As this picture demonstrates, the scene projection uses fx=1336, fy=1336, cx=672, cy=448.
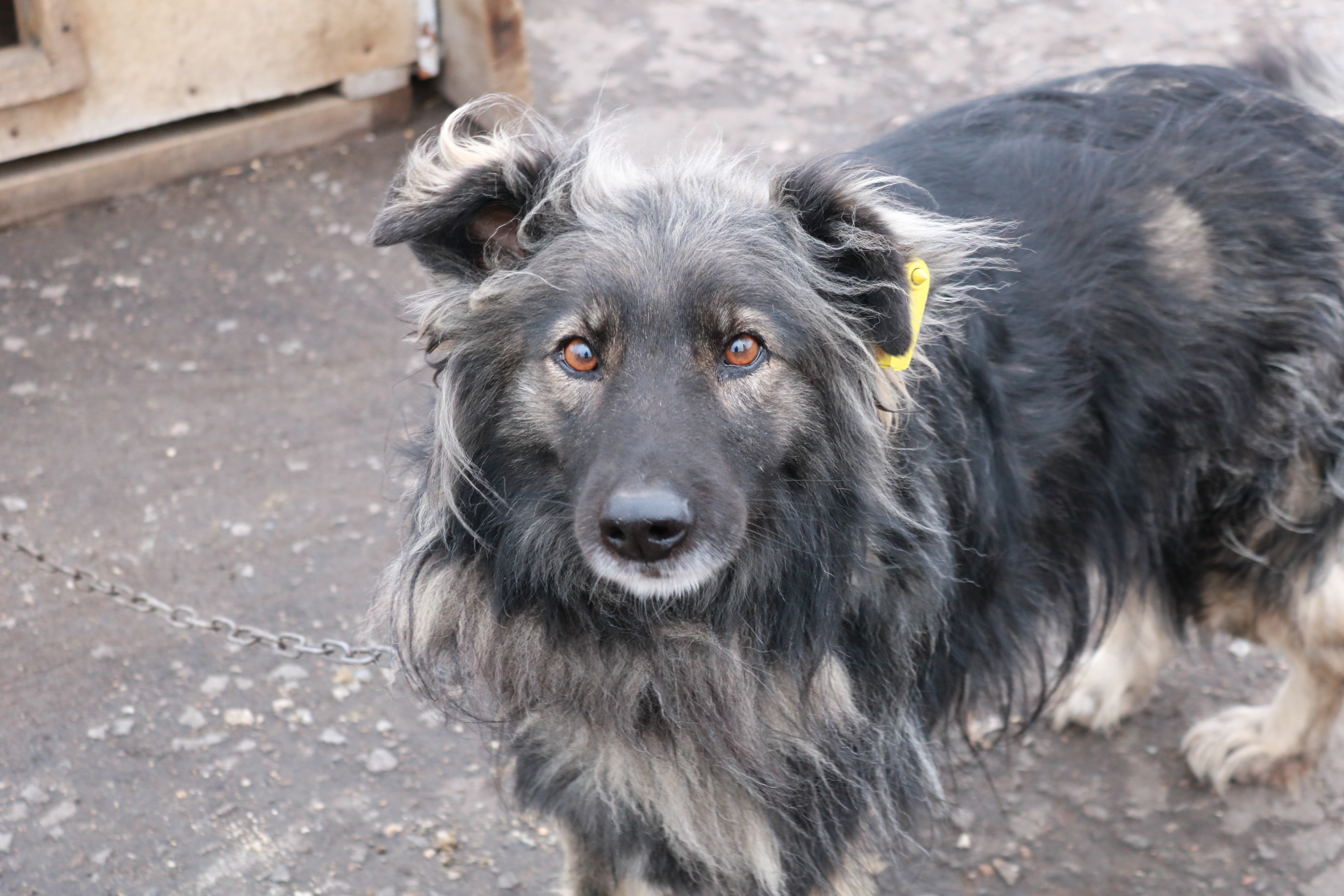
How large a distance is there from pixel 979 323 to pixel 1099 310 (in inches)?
13.6

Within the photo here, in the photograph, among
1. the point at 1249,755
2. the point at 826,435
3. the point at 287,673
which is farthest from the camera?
the point at 287,673

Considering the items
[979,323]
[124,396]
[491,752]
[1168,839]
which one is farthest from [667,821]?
[124,396]

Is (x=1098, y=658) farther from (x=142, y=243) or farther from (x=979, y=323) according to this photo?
(x=142, y=243)

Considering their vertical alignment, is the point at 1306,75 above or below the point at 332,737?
above

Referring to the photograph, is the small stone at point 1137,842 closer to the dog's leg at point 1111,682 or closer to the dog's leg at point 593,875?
the dog's leg at point 1111,682

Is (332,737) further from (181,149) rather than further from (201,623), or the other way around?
(181,149)

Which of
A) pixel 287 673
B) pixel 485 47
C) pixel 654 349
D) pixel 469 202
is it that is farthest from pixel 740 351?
pixel 485 47

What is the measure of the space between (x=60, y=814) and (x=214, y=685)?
580mm

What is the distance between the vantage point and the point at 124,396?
201 inches

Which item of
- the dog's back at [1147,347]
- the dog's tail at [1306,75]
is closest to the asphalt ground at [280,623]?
the dog's back at [1147,347]

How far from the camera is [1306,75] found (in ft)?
12.7

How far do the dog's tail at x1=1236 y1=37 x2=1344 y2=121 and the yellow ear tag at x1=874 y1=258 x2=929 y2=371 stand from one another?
177cm

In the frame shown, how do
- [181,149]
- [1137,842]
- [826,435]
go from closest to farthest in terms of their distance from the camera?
[826,435], [1137,842], [181,149]

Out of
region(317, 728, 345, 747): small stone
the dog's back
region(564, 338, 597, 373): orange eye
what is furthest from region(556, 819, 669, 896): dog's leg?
region(564, 338, 597, 373): orange eye
